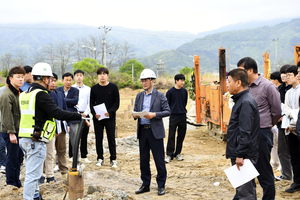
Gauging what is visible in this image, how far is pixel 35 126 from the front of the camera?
4.05 metres

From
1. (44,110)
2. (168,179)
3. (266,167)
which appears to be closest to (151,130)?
(168,179)

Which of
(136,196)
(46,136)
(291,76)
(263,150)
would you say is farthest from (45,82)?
(291,76)

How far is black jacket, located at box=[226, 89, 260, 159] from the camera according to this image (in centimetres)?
350

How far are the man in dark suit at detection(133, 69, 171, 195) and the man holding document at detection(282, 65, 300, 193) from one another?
81.7 inches

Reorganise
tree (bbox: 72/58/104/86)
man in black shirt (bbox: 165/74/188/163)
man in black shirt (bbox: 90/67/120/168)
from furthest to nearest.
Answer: tree (bbox: 72/58/104/86) → man in black shirt (bbox: 165/74/188/163) → man in black shirt (bbox: 90/67/120/168)

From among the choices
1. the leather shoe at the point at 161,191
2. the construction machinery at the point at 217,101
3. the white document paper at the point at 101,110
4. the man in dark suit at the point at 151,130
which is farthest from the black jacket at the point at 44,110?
the construction machinery at the point at 217,101

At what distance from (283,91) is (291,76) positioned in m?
0.74

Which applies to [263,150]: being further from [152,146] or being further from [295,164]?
[152,146]

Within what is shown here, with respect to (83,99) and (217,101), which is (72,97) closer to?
(83,99)

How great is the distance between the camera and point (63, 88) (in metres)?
6.82

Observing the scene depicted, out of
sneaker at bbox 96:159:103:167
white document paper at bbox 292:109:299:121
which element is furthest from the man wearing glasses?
sneaker at bbox 96:159:103:167

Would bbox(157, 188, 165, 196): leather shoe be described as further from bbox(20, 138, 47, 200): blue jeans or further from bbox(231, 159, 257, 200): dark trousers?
bbox(20, 138, 47, 200): blue jeans

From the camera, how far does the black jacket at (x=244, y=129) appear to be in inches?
138

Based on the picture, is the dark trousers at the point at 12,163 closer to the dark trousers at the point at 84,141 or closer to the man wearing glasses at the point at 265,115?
the dark trousers at the point at 84,141
